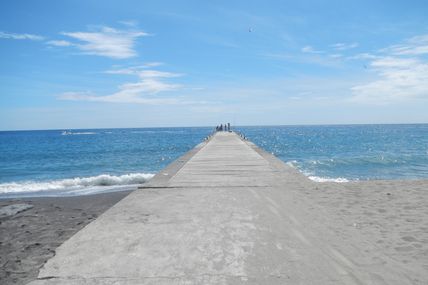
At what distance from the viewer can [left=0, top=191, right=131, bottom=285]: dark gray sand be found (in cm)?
448

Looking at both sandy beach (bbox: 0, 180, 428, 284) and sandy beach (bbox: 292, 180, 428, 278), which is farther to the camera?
sandy beach (bbox: 0, 180, 428, 284)

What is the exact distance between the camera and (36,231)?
679cm

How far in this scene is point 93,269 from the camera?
3.28 meters

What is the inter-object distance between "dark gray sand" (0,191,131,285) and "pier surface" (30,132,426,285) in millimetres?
931

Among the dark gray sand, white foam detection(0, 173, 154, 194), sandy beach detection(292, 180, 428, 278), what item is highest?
sandy beach detection(292, 180, 428, 278)

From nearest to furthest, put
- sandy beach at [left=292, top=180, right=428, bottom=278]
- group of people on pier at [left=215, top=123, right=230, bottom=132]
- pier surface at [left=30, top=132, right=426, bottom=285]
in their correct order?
1. pier surface at [left=30, top=132, right=426, bottom=285]
2. sandy beach at [left=292, top=180, right=428, bottom=278]
3. group of people on pier at [left=215, top=123, right=230, bottom=132]

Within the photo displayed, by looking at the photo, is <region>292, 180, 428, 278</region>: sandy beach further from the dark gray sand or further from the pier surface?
the dark gray sand

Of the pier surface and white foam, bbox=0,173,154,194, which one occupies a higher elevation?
the pier surface

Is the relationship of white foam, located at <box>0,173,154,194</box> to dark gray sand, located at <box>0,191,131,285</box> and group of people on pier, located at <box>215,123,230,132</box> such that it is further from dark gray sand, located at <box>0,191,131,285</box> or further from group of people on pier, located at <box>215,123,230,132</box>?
group of people on pier, located at <box>215,123,230,132</box>

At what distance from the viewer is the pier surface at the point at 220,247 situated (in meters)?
3.13

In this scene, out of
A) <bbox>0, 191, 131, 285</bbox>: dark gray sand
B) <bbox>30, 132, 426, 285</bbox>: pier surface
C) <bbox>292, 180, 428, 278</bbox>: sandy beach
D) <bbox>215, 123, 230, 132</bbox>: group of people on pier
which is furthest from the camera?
<bbox>215, 123, 230, 132</bbox>: group of people on pier

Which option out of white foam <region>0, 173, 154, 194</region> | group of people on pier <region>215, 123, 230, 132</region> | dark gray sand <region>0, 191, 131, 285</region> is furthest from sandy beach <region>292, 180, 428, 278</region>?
group of people on pier <region>215, 123, 230, 132</region>

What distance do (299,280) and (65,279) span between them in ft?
7.32

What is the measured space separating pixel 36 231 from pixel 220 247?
4.86 meters
